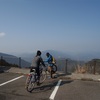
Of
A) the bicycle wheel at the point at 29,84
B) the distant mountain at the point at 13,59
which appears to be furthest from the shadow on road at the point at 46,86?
the distant mountain at the point at 13,59

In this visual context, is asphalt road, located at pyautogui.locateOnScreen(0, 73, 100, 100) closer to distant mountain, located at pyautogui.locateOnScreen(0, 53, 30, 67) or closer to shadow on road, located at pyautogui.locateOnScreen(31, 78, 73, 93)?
shadow on road, located at pyautogui.locateOnScreen(31, 78, 73, 93)

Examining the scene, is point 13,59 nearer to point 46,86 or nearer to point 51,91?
point 46,86

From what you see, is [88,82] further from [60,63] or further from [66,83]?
[60,63]

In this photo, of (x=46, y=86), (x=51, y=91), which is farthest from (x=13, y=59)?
(x=51, y=91)

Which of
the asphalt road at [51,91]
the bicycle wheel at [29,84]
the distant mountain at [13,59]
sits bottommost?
the asphalt road at [51,91]

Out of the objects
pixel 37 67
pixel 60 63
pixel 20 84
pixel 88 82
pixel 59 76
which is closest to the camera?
pixel 37 67

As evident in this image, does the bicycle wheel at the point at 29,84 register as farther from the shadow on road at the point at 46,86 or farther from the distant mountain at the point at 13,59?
the distant mountain at the point at 13,59

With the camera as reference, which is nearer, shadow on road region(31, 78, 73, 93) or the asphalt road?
the asphalt road

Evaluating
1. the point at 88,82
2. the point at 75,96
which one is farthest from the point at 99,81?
the point at 75,96

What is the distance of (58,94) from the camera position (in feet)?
31.2

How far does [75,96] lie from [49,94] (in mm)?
1096

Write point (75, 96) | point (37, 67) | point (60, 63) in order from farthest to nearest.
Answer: point (60, 63) → point (37, 67) → point (75, 96)

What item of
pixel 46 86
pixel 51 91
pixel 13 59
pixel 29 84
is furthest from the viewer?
pixel 13 59

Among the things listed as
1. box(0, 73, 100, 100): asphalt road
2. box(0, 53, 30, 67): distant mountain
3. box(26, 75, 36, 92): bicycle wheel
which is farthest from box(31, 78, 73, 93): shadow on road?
box(0, 53, 30, 67): distant mountain
